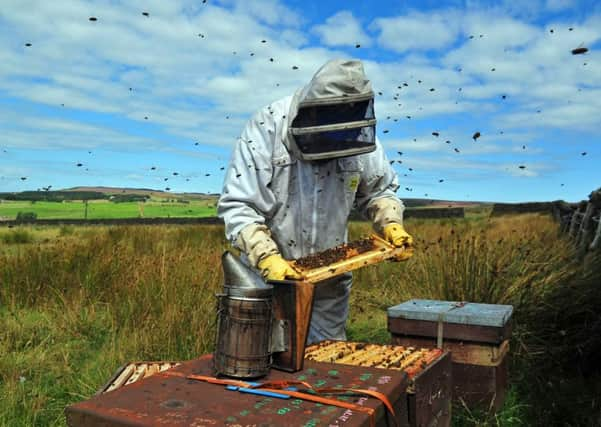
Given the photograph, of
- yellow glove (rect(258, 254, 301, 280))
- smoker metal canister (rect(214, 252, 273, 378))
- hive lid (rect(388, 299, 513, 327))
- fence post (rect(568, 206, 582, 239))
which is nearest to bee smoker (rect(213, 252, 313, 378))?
smoker metal canister (rect(214, 252, 273, 378))

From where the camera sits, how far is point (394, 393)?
6.31ft

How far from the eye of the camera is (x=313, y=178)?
129 inches

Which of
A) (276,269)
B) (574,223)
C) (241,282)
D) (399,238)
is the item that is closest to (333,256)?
(276,269)

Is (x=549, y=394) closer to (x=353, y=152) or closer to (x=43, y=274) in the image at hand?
(x=353, y=152)

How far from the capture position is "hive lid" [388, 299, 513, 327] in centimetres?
329

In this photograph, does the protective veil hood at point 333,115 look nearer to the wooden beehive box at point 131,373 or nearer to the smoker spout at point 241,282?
the smoker spout at point 241,282

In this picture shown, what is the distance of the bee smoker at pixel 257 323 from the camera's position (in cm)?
201

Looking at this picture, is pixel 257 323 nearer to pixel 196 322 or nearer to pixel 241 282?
pixel 241 282

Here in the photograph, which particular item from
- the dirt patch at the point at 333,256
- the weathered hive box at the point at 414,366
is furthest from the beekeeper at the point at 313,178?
the weathered hive box at the point at 414,366

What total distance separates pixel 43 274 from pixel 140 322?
106 inches

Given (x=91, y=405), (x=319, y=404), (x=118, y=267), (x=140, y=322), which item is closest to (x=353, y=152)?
(x=319, y=404)

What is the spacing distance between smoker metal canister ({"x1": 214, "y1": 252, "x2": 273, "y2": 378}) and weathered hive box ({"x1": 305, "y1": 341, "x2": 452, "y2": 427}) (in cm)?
42

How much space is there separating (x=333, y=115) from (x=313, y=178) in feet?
1.28

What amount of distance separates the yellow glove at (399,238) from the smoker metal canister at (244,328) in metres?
1.23
